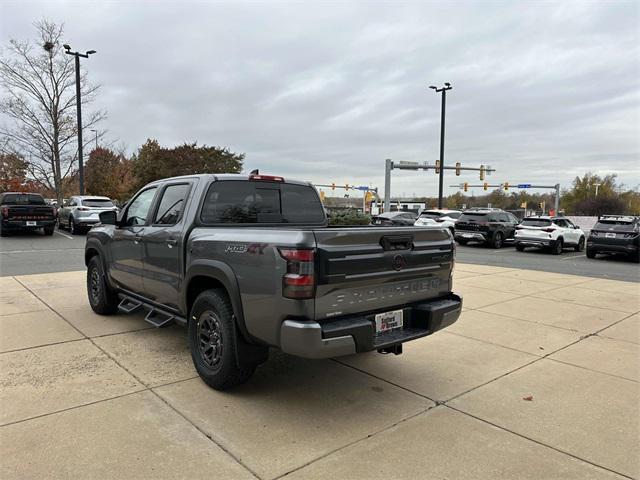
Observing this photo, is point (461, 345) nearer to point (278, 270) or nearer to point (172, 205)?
point (278, 270)

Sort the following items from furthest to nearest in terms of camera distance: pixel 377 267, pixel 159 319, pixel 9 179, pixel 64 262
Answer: pixel 9 179, pixel 64 262, pixel 159 319, pixel 377 267

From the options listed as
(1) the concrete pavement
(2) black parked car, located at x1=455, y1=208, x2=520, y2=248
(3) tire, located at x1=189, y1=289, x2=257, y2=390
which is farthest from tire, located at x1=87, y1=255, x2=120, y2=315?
(2) black parked car, located at x1=455, y1=208, x2=520, y2=248

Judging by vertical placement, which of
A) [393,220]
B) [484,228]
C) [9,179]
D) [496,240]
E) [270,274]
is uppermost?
[9,179]

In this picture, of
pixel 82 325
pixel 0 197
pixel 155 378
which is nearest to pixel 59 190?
pixel 0 197

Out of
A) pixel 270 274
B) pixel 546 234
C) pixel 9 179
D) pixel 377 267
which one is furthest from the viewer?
pixel 9 179

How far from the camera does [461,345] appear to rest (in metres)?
5.40

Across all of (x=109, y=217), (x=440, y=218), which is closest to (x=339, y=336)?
(x=109, y=217)

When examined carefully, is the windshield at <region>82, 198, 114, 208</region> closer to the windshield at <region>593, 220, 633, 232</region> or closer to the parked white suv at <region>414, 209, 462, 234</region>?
the parked white suv at <region>414, 209, 462, 234</region>

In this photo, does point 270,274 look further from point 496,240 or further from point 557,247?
point 496,240

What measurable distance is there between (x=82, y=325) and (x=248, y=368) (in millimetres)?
3155

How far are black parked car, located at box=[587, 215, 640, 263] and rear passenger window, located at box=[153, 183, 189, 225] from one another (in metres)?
17.0

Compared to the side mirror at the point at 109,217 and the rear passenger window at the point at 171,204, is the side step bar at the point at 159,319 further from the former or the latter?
the side mirror at the point at 109,217

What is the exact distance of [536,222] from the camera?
19.5 metres

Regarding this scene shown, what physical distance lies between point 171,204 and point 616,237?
56.2ft
